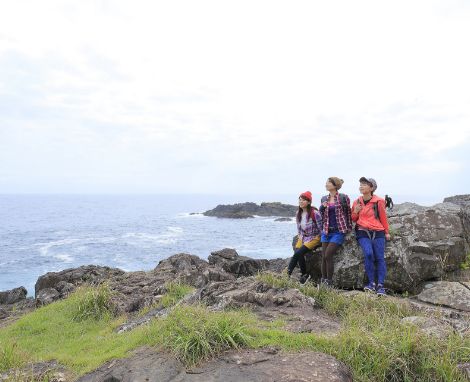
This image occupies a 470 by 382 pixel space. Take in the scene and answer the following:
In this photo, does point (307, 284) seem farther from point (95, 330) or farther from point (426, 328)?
point (95, 330)

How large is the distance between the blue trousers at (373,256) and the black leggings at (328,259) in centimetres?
75

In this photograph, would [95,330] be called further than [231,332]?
Yes

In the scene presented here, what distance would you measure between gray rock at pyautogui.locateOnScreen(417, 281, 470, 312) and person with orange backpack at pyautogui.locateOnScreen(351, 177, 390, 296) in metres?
1.23

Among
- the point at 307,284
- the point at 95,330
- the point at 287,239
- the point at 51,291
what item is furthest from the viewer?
the point at 287,239

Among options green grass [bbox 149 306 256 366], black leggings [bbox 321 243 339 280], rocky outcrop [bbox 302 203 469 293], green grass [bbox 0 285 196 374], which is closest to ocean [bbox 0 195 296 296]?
green grass [bbox 0 285 196 374]

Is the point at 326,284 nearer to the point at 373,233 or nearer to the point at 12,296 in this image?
the point at 373,233

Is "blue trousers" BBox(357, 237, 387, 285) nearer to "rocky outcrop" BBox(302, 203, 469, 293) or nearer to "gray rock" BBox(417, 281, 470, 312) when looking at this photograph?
"rocky outcrop" BBox(302, 203, 469, 293)

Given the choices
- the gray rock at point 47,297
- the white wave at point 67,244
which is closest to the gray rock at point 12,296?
the gray rock at point 47,297

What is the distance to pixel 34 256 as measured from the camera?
1676 inches

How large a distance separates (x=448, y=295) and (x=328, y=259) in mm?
3059

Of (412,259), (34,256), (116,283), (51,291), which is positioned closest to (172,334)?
(412,259)

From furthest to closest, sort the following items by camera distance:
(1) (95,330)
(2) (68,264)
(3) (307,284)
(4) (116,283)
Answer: (2) (68,264) < (4) (116,283) < (1) (95,330) < (3) (307,284)

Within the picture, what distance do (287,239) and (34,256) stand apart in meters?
31.8

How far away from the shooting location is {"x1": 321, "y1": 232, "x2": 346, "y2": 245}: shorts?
33.9 ft
